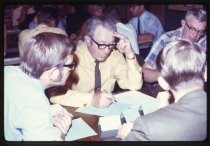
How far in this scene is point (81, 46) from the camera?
1.94 meters

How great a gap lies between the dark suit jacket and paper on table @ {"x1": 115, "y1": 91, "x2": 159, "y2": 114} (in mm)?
30

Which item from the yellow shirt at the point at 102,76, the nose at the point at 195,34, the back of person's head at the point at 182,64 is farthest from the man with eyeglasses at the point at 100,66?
the nose at the point at 195,34

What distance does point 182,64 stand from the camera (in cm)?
192

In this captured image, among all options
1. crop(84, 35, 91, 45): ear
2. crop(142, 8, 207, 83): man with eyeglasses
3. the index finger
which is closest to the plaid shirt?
crop(142, 8, 207, 83): man with eyeglasses

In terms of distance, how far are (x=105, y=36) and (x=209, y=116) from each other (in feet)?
1.99

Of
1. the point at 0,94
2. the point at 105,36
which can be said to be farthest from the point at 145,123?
the point at 0,94

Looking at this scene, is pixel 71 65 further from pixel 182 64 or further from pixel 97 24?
pixel 182 64

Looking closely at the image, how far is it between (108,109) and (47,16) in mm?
510

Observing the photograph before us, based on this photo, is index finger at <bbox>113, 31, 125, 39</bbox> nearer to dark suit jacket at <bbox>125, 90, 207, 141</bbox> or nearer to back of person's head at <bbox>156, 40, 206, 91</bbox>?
back of person's head at <bbox>156, 40, 206, 91</bbox>

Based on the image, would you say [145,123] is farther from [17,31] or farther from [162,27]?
[17,31]

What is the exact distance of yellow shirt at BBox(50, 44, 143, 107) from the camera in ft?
6.38
